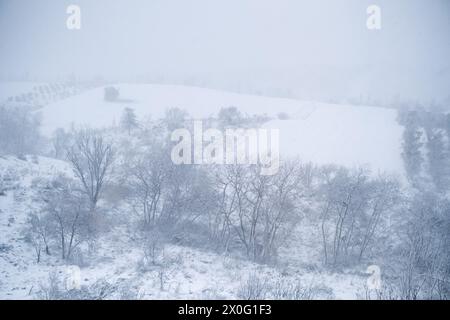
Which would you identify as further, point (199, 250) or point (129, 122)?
point (129, 122)

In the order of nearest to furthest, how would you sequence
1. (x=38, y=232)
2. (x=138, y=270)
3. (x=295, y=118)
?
(x=138, y=270) → (x=38, y=232) → (x=295, y=118)

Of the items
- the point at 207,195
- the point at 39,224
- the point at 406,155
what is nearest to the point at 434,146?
the point at 406,155

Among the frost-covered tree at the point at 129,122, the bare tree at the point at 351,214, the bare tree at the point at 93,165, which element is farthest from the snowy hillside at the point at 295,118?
the bare tree at the point at 93,165

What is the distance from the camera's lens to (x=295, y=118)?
198 feet

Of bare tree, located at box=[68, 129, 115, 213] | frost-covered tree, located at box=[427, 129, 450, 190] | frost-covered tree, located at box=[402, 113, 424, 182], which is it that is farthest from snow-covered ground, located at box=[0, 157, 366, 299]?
frost-covered tree, located at box=[427, 129, 450, 190]

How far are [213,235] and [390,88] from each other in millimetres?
187003

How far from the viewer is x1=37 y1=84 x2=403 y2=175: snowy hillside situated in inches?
1726

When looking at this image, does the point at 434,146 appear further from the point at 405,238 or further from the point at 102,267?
the point at 102,267

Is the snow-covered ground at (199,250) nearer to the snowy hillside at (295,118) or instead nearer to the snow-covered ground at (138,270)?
the snow-covered ground at (138,270)

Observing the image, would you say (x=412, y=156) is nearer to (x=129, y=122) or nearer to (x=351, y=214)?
(x=351, y=214)

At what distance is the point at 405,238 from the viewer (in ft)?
88.5

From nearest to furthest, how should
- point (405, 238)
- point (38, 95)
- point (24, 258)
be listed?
point (24, 258) → point (405, 238) → point (38, 95)

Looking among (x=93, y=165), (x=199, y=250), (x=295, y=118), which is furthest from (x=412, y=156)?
(x=93, y=165)

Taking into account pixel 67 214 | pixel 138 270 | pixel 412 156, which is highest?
pixel 412 156
